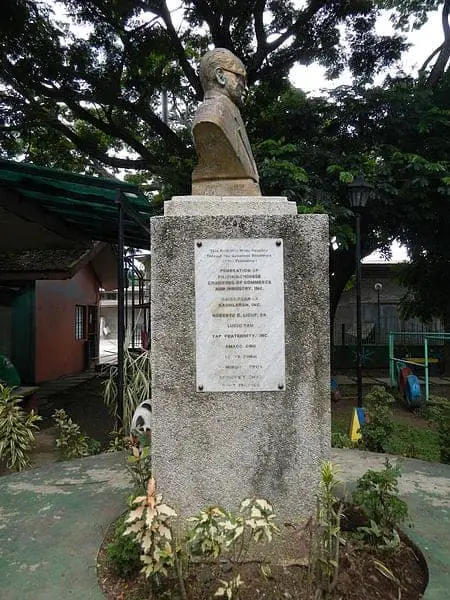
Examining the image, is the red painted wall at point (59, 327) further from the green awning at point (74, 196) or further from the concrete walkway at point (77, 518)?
the concrete walkway at point (77, 518)

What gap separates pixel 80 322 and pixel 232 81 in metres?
14.5

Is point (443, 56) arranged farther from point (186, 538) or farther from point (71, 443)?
point (186, 538)

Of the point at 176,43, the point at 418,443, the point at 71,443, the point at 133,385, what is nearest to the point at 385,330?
the point at 418,443

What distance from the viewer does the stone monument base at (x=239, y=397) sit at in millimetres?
2506

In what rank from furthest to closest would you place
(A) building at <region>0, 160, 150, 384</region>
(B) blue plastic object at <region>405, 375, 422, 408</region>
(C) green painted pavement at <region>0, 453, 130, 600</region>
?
(B) blue plastic object at <region>405, 375, 422, 408</region> → (A) building at <region>0, 160, 150, 384</region> → (C) green painted pavement at <region>0, 453, 130, 600</region>

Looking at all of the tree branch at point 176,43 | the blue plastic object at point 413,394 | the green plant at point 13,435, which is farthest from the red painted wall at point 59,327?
the blue plastic object at point 413,394

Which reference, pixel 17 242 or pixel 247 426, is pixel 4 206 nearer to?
pixel 17 242

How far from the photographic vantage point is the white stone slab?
8.46 ft

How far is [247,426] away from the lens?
99.0 inches

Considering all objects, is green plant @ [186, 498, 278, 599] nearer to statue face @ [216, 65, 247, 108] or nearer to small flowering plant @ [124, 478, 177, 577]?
small flowering plant @ [124, 478, 177, 577]

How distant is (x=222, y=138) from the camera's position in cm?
264

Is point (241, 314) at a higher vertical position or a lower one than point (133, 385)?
higher

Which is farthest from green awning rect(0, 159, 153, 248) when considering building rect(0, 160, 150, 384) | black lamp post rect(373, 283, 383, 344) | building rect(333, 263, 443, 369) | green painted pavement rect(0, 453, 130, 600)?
building rect(333, 263, 443, 369)

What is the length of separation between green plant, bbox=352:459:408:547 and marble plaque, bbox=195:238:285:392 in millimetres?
715
